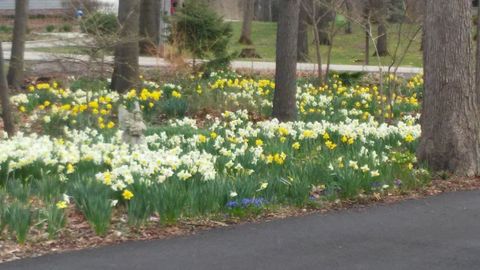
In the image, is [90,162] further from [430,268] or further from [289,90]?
[289,90]

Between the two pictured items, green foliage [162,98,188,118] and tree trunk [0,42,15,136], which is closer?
tree trunk [0,42,15,136]

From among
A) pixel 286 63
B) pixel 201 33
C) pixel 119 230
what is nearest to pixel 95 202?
pixel 119 230

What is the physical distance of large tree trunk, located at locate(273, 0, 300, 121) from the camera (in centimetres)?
1231

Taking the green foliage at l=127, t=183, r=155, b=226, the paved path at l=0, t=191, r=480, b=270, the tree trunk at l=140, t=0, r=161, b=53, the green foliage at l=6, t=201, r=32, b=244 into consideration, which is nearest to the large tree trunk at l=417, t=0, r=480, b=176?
the paved path at l=0, t=191, r=480, b=270

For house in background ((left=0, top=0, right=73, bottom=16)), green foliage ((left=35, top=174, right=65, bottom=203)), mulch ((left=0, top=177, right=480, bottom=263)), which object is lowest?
mulch ((left=0, top=177, right=480, bottom=263))

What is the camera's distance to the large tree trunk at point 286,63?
40.4 feet

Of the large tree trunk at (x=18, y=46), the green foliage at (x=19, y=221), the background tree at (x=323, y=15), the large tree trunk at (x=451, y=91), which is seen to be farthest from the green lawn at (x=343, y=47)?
the green foliage at (x=19, y=221)

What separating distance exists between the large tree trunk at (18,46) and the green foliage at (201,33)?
375 centimetres

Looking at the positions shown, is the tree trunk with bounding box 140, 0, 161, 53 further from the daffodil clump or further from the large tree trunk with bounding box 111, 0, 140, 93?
the daffodil clump

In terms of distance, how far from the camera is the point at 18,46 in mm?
16031

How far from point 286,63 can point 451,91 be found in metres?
4.12

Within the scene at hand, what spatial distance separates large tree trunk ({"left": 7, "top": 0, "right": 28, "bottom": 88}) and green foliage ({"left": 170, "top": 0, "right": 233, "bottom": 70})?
12.3 ft

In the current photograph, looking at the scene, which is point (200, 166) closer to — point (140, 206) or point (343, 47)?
point (140, 206)

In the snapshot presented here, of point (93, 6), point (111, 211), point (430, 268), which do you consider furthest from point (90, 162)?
point (93, 6)
